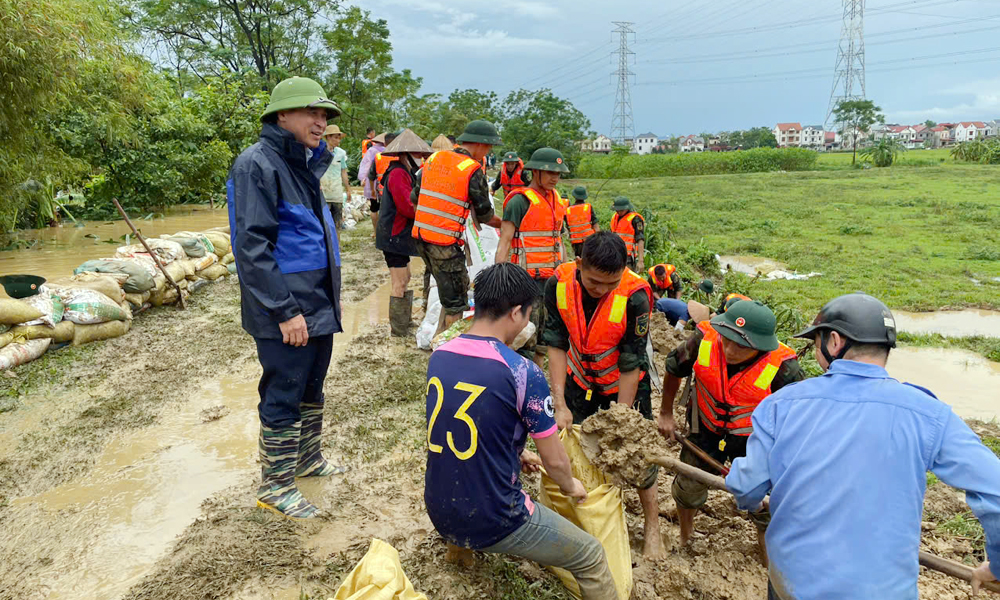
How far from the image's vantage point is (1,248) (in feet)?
31.2

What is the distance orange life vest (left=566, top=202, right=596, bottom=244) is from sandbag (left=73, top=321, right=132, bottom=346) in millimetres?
4978

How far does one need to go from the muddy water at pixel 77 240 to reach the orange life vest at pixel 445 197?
224 inches

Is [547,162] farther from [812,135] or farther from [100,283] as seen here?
[812,135]

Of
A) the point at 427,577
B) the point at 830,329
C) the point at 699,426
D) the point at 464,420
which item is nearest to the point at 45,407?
the point at 427,577

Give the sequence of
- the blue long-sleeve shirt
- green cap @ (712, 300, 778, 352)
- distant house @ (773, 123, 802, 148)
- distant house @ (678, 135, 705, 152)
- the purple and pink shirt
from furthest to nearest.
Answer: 1. distant house @ (678, 135, 705, 152)
2. distant house @ (773, 123, 802, 148)
3. green cap @ (712, 300, 778, 352)
4. the purple and pink shirt
5. the blue long-sleeve shirt

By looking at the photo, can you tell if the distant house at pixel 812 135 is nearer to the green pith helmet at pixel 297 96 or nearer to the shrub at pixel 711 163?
the shrub at pixel 711 163

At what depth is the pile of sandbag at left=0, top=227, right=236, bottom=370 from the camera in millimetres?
5102

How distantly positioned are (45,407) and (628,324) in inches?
164

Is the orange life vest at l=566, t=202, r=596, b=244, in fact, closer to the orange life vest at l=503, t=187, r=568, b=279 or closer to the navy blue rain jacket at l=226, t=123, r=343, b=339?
the orange life vest at l=503, t=187, r=568, b=279

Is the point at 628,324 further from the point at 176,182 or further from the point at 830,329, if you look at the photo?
the point at 176,182

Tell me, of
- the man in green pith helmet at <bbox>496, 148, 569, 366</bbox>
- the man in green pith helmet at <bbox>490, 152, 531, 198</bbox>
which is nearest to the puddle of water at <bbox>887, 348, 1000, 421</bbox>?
the man in green pith helmet at <bbox>496, 148, 569, 366</bbox>

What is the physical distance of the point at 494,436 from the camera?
2.09 m

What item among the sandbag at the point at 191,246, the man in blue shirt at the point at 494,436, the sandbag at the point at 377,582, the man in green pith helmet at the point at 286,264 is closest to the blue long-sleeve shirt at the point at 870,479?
the man in blue shirt at the point at 494,436

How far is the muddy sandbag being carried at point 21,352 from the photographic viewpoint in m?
4.87
